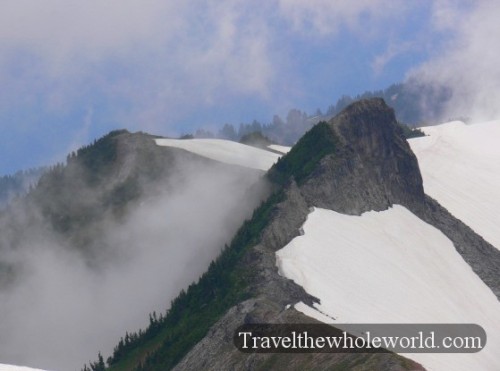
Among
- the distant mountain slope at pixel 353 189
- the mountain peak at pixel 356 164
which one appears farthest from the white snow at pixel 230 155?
the distant mountain slope at pixel 353 189

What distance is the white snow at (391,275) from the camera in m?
115

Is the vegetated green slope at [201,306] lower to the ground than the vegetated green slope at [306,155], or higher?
lower

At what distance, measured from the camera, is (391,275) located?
130 metres

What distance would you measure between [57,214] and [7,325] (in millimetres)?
26285

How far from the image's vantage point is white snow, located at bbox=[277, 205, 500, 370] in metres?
115

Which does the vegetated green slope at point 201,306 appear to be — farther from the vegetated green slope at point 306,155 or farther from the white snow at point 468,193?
the white snow at point 468,193

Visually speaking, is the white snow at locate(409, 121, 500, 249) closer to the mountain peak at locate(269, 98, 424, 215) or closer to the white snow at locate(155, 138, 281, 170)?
the mountain peak at locate(269, 98, 424, 215)

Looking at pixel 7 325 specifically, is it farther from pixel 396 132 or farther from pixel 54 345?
pixel 396 132

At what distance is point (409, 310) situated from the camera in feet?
402

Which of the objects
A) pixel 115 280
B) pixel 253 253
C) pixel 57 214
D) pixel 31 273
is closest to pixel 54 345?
pixel 115 280

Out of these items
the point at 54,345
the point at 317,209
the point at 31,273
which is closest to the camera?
the point at 317,209

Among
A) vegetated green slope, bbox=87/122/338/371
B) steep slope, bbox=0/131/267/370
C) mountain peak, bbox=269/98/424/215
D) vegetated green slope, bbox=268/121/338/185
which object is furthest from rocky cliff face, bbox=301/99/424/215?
steep slope, bbox=0/131/267/370

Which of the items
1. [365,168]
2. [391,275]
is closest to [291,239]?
[391,275]

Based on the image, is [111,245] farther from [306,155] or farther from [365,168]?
[365,168]
